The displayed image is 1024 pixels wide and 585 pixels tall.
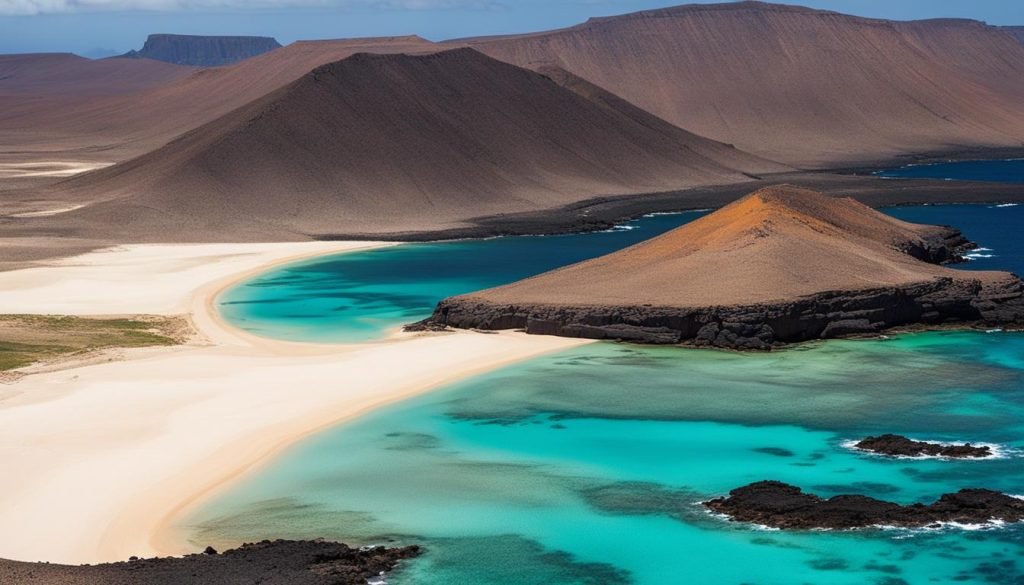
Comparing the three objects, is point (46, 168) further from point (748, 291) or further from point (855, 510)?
point (855, 510)

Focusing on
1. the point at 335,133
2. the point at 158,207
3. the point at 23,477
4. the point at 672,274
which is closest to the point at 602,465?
the point at 23,477

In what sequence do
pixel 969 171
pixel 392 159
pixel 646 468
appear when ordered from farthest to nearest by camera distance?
pixel 969 171, pixel 392 159, pixel 646 468

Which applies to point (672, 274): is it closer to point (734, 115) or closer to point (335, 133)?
point (335, 133)

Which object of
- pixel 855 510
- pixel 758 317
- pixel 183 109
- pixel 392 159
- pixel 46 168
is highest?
pixel 183 109

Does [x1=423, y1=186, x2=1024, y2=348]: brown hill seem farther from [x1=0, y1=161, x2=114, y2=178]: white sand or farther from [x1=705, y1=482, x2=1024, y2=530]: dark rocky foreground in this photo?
[x1=0, y1=161, x2=114, y2=178]: white sand

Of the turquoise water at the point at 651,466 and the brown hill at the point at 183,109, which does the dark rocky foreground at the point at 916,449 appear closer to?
the turquoise water at the point at 651,466

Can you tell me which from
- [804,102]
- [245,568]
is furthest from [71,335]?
[804,102]

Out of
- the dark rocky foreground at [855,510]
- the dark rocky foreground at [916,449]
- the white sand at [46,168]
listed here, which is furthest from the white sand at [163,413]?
the white sand at [46,168]
